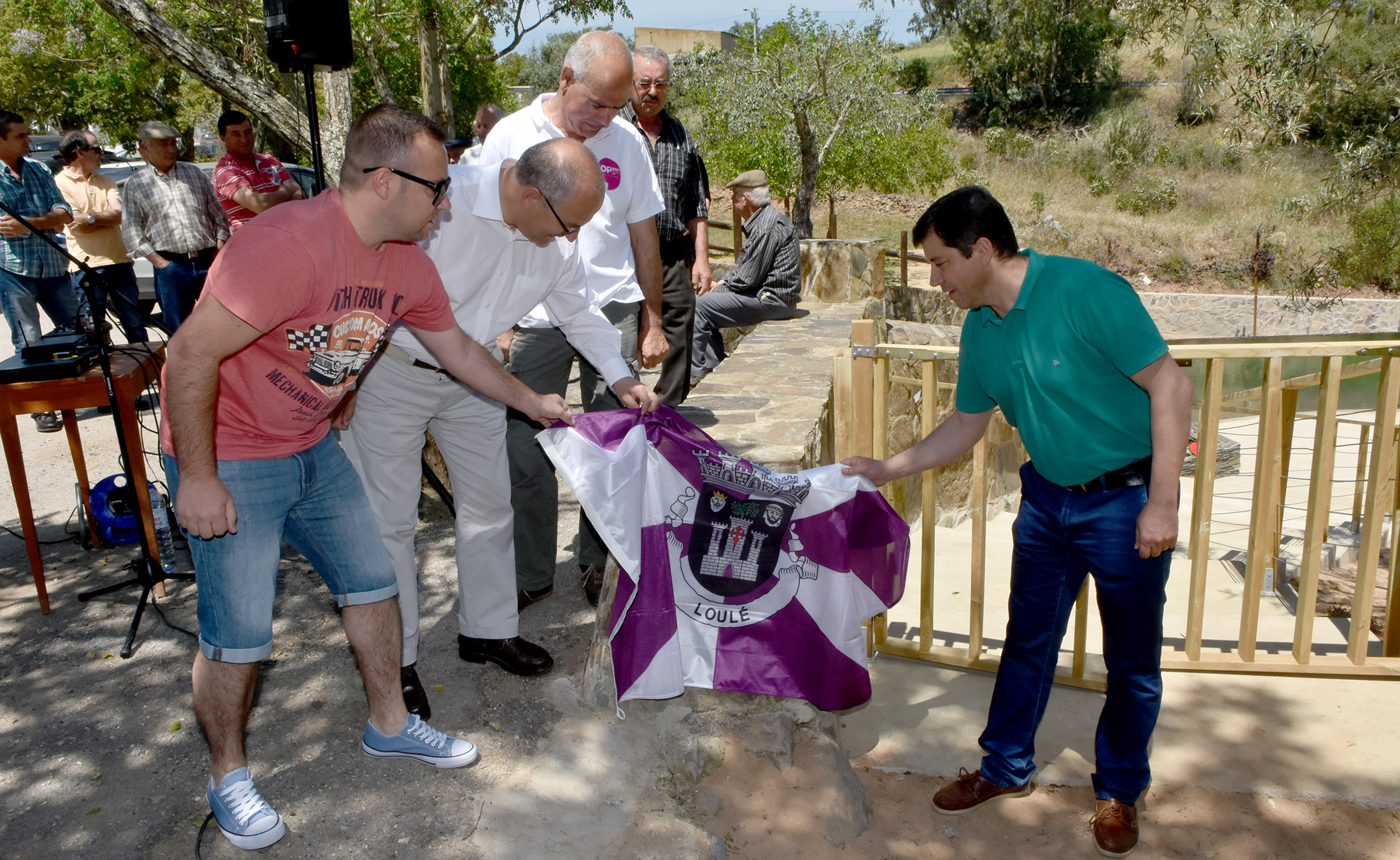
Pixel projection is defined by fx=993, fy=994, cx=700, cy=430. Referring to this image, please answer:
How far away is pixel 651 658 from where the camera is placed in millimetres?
3119

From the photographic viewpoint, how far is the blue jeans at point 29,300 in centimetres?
673

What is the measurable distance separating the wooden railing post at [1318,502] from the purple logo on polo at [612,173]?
271 cm

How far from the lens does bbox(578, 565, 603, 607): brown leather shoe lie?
400cm

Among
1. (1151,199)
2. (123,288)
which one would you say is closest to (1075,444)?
(123,288)

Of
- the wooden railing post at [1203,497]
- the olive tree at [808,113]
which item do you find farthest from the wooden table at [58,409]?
the olive tree at [808,113]

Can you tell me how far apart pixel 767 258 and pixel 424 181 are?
5.29 meters

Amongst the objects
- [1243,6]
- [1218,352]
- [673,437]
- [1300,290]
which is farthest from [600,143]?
[1300,290]

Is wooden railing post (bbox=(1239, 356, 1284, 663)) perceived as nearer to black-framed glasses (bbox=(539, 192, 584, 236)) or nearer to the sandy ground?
the sandy ground

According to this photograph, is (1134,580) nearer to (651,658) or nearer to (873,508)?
(873,508)

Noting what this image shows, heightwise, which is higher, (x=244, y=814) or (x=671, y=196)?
(x=671, y=196)

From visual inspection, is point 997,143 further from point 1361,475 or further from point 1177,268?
point 1361,475

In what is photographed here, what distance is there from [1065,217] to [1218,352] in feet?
79.4

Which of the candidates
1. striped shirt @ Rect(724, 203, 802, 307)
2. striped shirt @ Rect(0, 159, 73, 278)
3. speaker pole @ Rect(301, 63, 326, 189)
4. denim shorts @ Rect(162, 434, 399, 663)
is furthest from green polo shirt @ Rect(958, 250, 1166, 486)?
striped shirt @ Rect(0, 159, 73, 278)

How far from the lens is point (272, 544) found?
8.25 ft
